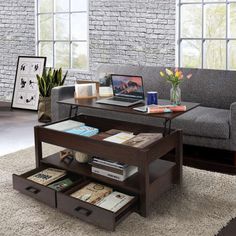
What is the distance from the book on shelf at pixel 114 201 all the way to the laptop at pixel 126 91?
2.56 ft

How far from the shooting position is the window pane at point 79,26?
18.5ft

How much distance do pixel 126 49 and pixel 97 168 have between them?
2742 mm

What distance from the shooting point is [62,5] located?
584 cm

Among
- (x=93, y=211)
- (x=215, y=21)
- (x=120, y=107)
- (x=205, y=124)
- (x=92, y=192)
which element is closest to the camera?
(x=93, y=211)

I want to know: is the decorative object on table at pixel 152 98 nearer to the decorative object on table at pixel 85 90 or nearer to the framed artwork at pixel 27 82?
the decorative object on table at pixel 85 90

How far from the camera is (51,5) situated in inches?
234

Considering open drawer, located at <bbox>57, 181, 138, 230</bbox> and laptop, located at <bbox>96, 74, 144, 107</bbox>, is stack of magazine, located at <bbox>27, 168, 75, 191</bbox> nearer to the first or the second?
open drawer, located at <bbox>57, 181, 138, 230</bbox>

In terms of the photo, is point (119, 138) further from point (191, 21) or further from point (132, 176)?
point (191, 21)

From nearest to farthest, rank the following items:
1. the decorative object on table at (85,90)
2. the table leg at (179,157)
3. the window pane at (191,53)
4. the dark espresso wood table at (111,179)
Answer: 1. the dark espresso wood table at (111,179)
2. the table leg at (179,157)
3. the decorative object on table at (85,90)
4. the window pane at (191,53)

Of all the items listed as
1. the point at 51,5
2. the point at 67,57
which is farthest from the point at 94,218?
the point at 51,5

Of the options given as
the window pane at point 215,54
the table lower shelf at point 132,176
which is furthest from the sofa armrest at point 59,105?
the window pane at point 215,54

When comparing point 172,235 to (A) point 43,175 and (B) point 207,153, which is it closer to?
(A) point 43,175

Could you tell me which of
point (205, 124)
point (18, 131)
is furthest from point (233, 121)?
point (18, 131)

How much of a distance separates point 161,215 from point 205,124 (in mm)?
1081
